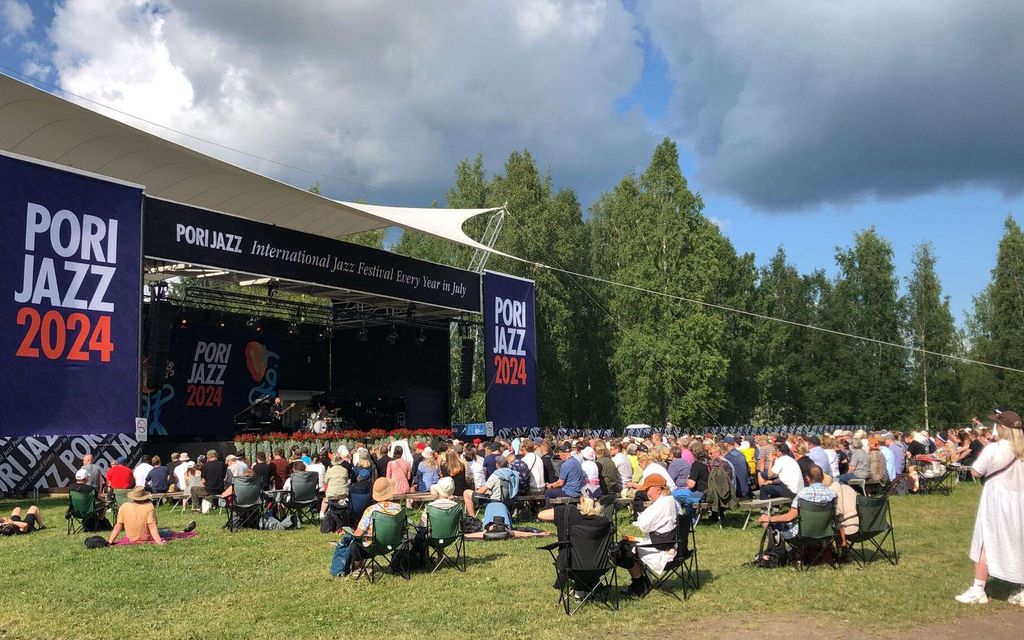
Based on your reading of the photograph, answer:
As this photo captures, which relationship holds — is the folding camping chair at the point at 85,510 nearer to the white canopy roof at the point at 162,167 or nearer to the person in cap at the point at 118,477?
the person in cap at the point at 118,477

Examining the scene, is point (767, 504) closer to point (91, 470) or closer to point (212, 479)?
point (212, 479)

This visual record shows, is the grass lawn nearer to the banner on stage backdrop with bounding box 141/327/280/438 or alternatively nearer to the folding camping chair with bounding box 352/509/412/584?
the folding camping chair with bounding box 352/509/412/584

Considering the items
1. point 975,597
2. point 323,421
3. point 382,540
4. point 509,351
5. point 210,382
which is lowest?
point 975,597

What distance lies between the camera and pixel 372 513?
7586mm

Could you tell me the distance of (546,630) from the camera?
5.45 metres

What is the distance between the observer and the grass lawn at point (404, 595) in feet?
18.5

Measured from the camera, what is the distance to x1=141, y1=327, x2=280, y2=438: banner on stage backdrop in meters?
20.4

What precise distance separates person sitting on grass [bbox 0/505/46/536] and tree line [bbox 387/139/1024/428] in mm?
18471

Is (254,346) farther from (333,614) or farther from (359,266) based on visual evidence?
(333,614)

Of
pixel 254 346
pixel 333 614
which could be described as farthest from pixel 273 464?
pixel 254 346

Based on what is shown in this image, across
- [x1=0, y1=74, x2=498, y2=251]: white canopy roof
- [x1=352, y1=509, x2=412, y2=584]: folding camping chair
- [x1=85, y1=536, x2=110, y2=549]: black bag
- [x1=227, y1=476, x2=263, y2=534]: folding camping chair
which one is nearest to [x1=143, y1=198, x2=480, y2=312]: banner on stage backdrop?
[x1=0, y1=74, x2=498, y2=251]: white canopy roof

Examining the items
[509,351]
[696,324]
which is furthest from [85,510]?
[696,324]

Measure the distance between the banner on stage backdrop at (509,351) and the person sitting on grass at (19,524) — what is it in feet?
42.8

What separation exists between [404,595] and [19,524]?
6.57 metres
